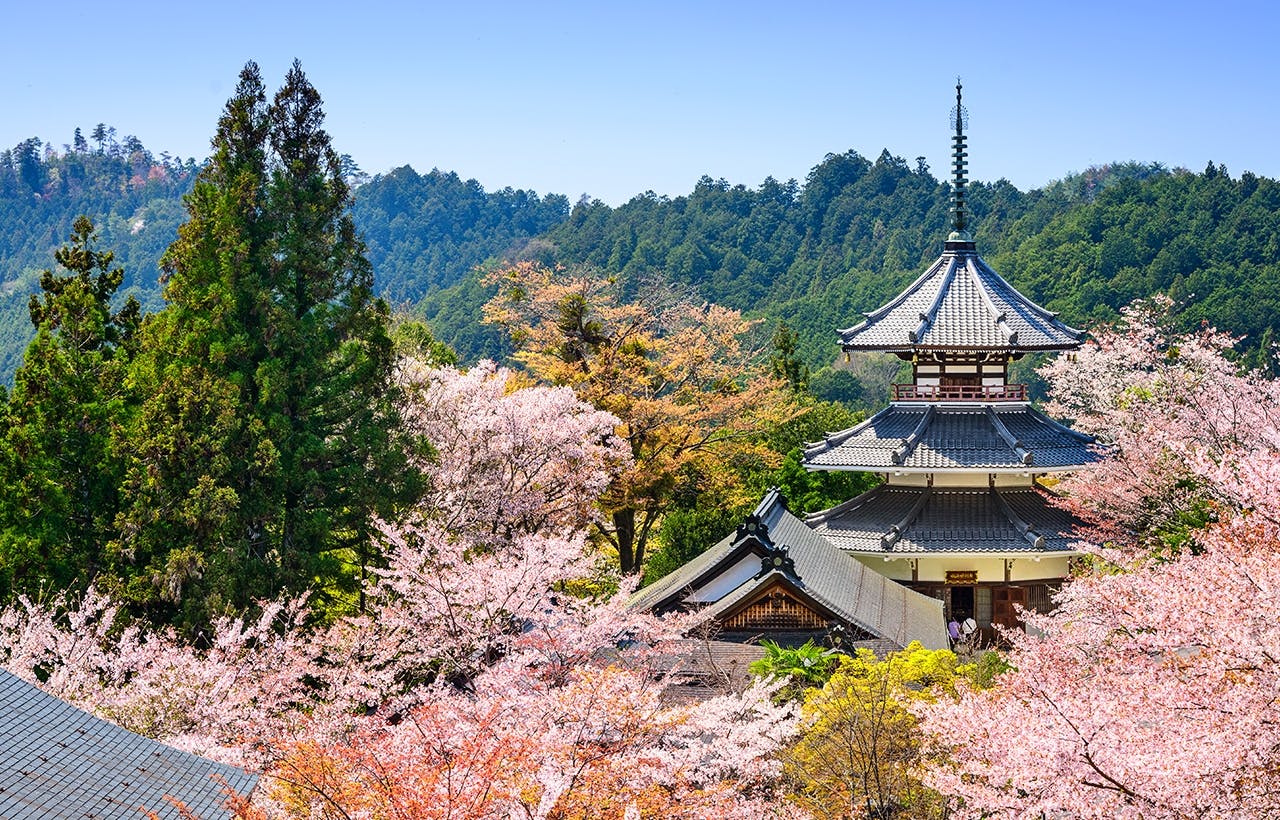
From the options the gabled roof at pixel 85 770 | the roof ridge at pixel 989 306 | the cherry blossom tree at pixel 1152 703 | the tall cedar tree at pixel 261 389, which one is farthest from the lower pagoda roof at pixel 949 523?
the gabled roof at pixel 85 770

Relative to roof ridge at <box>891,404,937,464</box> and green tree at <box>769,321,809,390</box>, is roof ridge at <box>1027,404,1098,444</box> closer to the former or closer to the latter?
roof ridge at <box>891,404,937,464</box>

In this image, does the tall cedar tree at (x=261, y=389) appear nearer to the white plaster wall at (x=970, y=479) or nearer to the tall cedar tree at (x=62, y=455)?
the tall cedar tree at (x=62, y=455)

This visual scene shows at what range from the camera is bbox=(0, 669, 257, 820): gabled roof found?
27.6 ft

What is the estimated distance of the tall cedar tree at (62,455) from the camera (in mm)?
17938

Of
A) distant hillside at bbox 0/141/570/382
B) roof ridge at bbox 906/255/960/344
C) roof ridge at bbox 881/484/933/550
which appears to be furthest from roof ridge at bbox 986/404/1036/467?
distant hillside at bbox 0/141/570/382

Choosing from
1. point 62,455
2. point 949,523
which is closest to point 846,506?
point 949,523

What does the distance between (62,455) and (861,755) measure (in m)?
11.8

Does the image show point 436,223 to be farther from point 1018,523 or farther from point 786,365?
point 1018,523

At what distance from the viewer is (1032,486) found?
81.4 ft

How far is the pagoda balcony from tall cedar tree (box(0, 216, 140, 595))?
1375 cm

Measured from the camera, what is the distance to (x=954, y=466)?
77.6ft

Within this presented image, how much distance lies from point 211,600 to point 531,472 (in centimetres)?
796

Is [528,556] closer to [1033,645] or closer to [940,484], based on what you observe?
[1033,645]

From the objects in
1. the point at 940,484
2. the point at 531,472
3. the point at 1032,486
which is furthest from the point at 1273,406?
the point at 531,472
